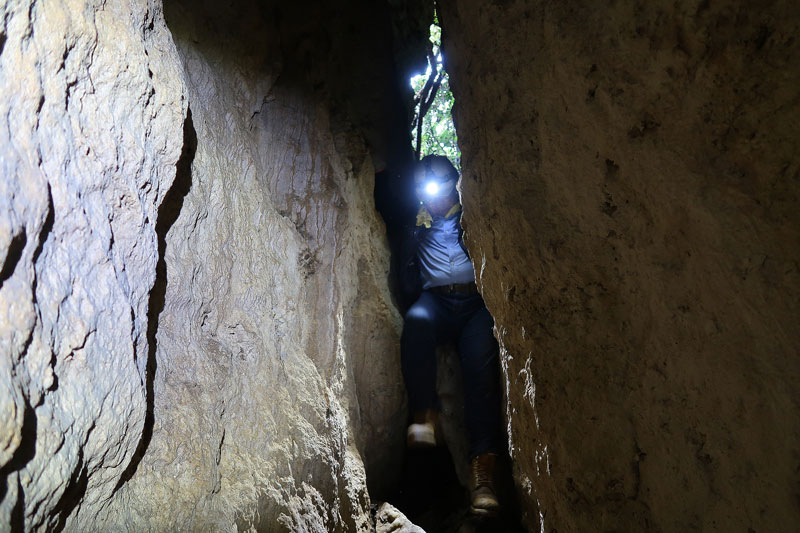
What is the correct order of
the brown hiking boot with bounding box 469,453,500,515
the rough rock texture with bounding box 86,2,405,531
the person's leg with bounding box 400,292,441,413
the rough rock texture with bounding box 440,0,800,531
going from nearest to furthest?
the rough rock texture with bounding box 440,0,800,531
the rough rock texture with bounding box 86,2,405,531
the brown hiking boot with bounding box 469,453,500,515
the person's leg with bounding box 400,292,441,413

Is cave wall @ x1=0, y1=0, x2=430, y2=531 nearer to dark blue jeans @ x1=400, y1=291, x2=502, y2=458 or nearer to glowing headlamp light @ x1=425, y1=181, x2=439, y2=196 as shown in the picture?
dark blue jeans @ x1=400, y1=291, x2=502, y2=458

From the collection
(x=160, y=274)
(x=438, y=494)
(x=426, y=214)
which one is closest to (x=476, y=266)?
(x=160, y=274)

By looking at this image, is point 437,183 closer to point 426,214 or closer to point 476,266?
point 426,214

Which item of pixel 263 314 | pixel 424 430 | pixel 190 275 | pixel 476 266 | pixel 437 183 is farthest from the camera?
pixel 437 183

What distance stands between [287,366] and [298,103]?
5.46 ft

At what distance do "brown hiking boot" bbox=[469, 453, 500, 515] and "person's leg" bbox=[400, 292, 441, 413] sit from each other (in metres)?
0.54

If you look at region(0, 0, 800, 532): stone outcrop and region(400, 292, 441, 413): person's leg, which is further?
region(400, 292, 441, 413): person's leg

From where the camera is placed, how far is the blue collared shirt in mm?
3865

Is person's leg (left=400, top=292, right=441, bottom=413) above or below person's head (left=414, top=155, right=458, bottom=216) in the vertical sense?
below

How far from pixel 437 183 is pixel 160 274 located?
2.88 meters

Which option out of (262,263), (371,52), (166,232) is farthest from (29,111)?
(371,52)

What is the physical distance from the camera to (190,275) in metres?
1.80

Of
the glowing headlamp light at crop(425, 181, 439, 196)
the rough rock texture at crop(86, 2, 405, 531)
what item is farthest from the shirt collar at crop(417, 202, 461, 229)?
the rough rock texture at crop(86, 2, 405, 531)

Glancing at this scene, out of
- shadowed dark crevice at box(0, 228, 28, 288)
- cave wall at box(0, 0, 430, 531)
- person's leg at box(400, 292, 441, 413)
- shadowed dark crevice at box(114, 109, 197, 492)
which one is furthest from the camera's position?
person's leg at box(400, 292, 441, 413)
